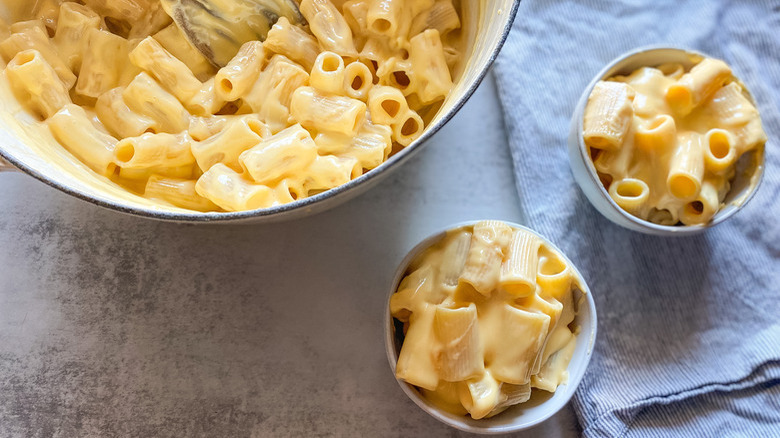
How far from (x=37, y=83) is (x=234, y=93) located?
0.87 ft

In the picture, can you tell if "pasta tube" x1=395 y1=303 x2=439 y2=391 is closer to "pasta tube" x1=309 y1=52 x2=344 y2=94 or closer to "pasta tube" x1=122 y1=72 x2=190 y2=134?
"pasta tube" x1=309 y1=52 x2=344 y2=94

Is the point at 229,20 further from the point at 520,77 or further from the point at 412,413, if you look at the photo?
the point at 412,413

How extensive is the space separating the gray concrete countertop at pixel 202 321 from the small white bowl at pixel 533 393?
0.10 m

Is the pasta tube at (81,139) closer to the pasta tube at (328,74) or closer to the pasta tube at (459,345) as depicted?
the pasta tube at (328,74)

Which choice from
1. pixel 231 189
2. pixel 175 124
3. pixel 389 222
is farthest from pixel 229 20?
pixel 389 222

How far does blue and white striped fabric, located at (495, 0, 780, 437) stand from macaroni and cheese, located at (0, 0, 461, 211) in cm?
28

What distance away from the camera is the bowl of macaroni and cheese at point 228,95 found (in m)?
0.88

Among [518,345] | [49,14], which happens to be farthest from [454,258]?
[49,14]

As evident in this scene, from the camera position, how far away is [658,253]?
1.15 meters

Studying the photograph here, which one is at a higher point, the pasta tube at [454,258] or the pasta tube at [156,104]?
the pasta tube at [156,104]

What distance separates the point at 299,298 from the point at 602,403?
52 cm

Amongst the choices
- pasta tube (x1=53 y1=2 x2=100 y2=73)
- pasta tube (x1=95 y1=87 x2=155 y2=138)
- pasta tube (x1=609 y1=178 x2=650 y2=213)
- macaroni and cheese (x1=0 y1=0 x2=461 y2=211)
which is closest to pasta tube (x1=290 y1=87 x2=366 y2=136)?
macaroni and cheese (x1=0 y1=0 x2=461 y2=211)

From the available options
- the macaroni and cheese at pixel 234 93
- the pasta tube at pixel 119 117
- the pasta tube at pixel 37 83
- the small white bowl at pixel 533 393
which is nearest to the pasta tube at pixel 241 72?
the macaroni and cheese at pixel 234 93

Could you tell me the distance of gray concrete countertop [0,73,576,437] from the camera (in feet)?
3.34
